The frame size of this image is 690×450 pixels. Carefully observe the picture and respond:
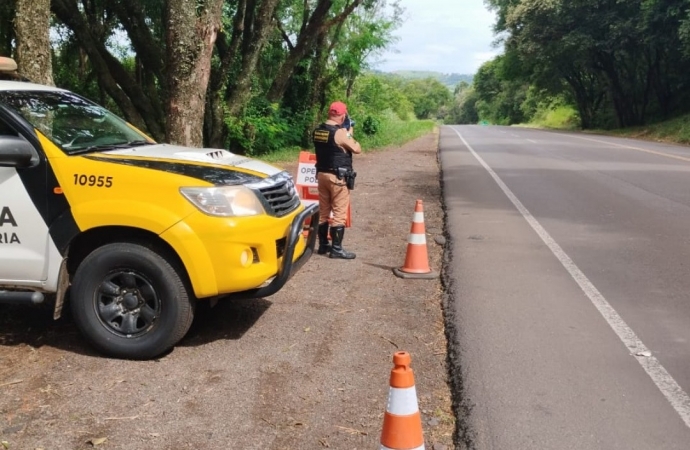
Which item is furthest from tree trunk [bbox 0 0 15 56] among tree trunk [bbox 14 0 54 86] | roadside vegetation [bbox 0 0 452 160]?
tree trunk [bbox 14 0 54 86]

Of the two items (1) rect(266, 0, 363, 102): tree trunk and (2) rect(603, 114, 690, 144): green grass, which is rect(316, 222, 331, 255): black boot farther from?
(2) rect(603, 114, 690, 144): green grass

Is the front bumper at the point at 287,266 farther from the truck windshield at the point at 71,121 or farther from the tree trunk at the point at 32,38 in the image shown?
the tree trunk at the point at 32,38

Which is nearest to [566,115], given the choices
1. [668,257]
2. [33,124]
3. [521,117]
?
[521,117]

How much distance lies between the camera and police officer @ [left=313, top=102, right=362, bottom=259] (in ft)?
24.7

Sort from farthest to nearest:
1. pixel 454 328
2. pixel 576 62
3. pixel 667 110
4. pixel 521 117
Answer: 1. pixel 521 117
2. pixel 576 62
3. pixel 667 110
4. pixel 454 328

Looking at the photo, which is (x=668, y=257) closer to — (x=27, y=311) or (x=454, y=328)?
(x=454, y=328)

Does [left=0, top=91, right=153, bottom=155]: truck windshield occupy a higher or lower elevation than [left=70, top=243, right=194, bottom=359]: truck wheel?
higher

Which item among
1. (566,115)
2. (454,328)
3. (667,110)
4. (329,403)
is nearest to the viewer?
(329,403)

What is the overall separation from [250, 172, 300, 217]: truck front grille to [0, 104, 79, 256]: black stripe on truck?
1.28 m

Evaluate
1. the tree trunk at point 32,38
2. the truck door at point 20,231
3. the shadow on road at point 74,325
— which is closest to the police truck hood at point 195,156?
the truck door at point 20,231

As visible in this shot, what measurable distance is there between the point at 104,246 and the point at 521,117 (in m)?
90.0

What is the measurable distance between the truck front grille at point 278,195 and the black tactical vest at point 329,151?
82.9 inches

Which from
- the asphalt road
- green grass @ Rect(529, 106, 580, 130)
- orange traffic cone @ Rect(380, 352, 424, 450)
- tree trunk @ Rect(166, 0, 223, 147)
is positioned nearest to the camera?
orange traffic cone @ Rect(380, 352, 424, 450)

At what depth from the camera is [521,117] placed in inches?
3536
